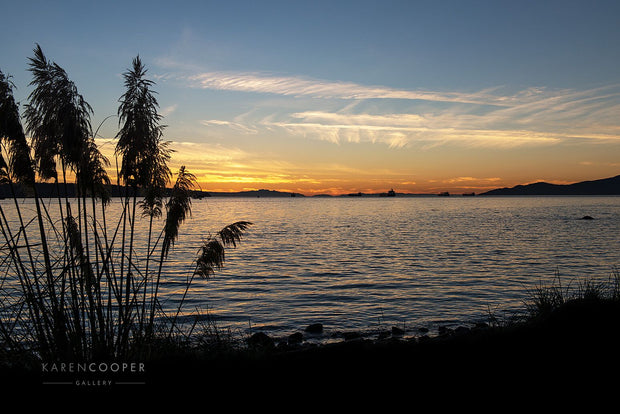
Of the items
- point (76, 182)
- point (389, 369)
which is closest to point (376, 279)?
point (389, 369)

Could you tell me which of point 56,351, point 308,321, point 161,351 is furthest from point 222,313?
point 56,351

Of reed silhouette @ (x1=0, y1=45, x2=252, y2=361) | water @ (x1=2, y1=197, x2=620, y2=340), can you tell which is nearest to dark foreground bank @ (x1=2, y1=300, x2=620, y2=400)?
reed silhouette @ (x1=0, y1=45, x2=252, y2=361)

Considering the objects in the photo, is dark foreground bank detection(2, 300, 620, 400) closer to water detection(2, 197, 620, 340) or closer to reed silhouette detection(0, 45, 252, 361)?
reed silhouette detection(0, 45, 252, 361)

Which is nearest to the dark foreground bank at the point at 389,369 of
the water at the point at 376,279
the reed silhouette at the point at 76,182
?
the reed silhouette at the point at 76,182

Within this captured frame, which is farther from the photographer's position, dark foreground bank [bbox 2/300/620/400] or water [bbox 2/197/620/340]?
water [bbox 2/197/620/340]

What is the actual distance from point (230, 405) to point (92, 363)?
256 centimetres

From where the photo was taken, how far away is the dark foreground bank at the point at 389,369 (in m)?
6.97

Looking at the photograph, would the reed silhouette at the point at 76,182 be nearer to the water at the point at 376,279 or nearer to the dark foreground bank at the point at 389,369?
the dark foreground bank at the point at 389,369

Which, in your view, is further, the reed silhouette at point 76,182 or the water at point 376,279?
the water at point 376,279

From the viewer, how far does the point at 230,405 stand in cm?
656

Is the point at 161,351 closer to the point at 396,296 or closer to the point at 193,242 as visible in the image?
the point at 396,296

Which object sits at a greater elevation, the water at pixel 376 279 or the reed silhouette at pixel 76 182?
the reed silhouette at pixel 76 182

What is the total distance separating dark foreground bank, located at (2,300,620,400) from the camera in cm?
697

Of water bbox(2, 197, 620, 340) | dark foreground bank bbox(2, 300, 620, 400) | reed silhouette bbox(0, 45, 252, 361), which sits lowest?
water bbox(2, 197, 620, 340)
